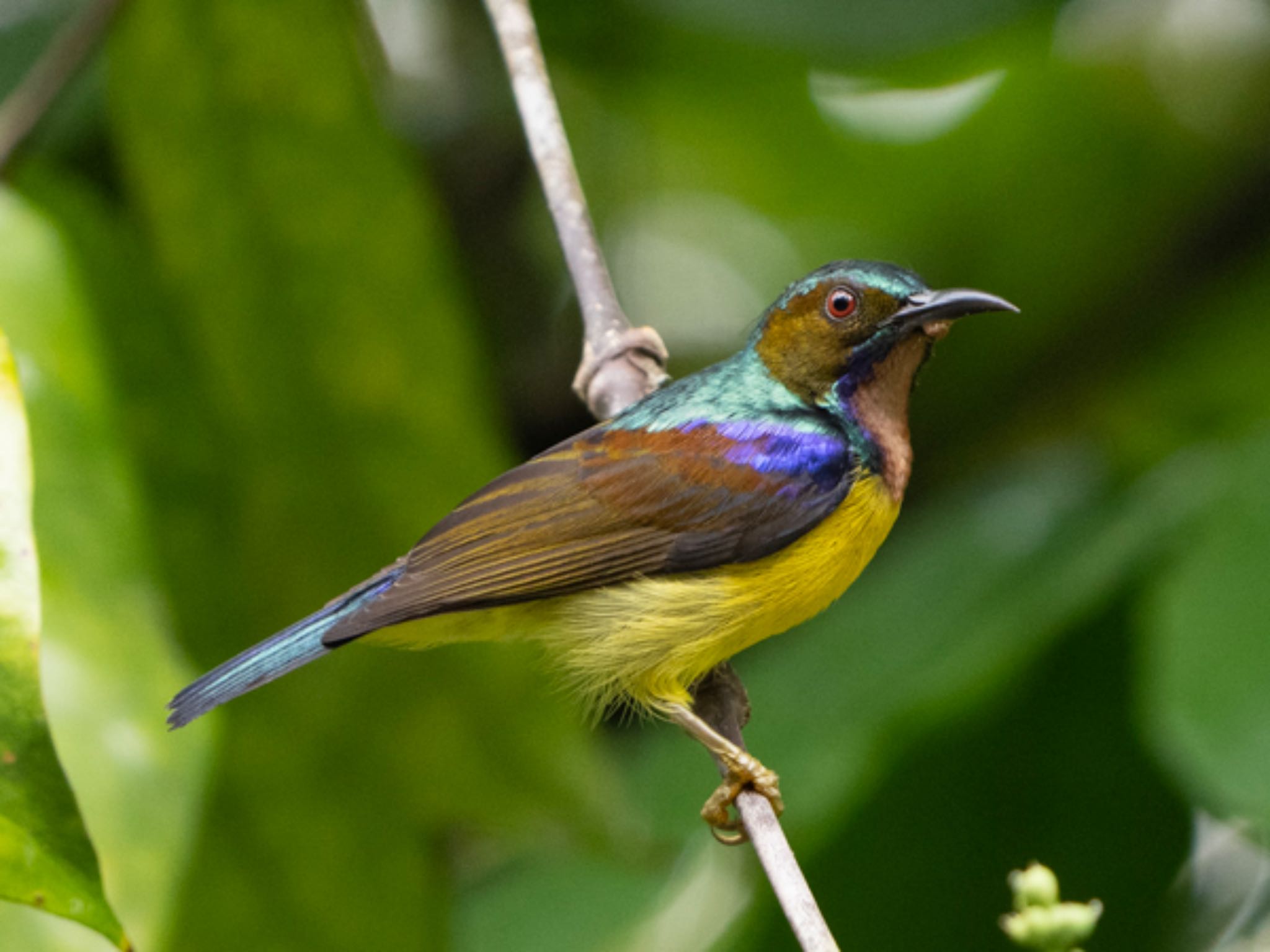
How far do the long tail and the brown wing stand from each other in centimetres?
11

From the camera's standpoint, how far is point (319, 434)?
295 cm

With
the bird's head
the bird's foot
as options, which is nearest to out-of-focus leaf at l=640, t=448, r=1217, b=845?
the bird's foot

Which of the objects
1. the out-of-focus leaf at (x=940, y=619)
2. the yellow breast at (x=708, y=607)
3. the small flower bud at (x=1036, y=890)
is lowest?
the out-of-focus leaf at (x=940, y=619)

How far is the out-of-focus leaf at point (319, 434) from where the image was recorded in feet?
9.01

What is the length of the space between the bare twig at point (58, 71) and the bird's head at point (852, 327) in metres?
1.52

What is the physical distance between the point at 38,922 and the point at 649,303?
10.6ft

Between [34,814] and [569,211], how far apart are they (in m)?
1.66

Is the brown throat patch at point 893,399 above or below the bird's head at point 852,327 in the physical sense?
below

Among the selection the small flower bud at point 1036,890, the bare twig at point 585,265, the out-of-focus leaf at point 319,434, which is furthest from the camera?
the bare twig at point 585,265

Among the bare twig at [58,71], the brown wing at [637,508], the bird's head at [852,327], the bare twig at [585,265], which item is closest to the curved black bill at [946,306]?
the bird's head at [852,327]

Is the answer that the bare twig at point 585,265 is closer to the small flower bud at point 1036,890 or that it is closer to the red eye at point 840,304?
the red eye at point 840,304

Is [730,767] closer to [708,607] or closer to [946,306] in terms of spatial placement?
[708,607]

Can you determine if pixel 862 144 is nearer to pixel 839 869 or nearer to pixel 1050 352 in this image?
pixel 1050 352

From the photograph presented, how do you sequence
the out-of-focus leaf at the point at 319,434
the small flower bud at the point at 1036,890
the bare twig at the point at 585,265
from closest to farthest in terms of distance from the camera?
1. the small flower bud at the point at 1036,890
2. the out-of-focus leaf at the point at 319,434
3. the bare twig at the point at 585,265
